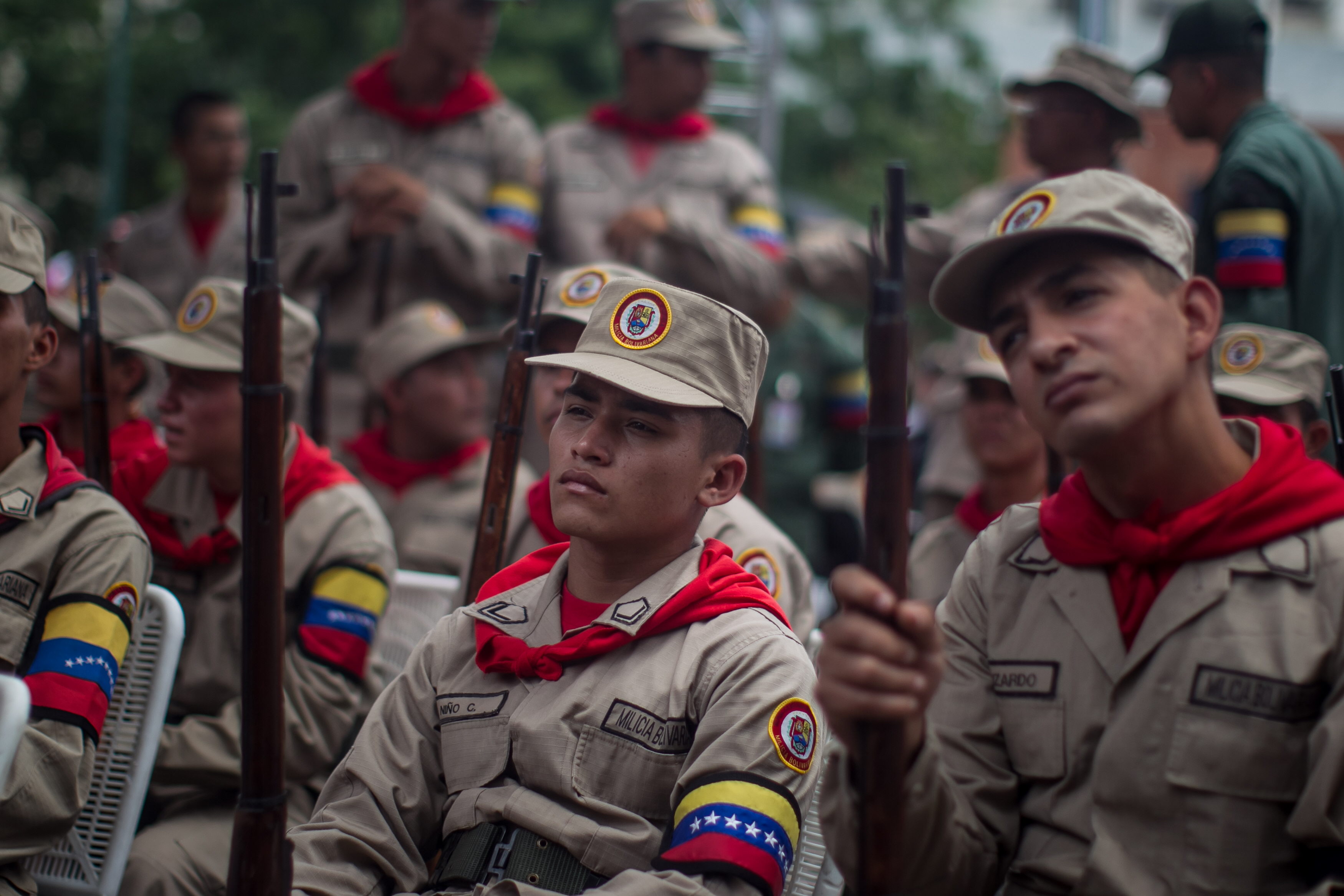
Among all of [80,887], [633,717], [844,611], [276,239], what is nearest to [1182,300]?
[844,611]

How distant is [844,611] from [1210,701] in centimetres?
62

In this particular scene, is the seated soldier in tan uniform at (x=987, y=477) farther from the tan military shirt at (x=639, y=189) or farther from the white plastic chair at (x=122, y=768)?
the white plastic chair at (x=122, y=768)

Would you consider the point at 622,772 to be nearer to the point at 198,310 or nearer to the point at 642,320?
the point at 642,320

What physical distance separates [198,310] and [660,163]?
8.52 feet

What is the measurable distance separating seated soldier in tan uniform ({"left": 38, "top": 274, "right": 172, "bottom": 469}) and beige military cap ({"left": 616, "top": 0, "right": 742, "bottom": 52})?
7.95ft

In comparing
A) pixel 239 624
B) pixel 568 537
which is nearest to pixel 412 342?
pixel 239 624

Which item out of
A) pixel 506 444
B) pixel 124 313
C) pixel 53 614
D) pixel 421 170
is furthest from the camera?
pixel 421 170

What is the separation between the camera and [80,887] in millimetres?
2887

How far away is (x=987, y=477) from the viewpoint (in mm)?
4934

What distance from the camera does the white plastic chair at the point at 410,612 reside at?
4.09 metres

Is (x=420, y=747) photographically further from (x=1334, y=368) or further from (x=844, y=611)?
(x=1334, y=368)

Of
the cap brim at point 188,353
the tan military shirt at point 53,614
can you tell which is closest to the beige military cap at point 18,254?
the tan military shirt at point 53,614

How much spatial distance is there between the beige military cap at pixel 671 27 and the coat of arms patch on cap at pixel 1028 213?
3833 mm

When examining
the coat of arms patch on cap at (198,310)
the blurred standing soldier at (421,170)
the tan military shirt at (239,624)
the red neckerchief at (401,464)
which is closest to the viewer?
the tan military shirt at (239,624)
